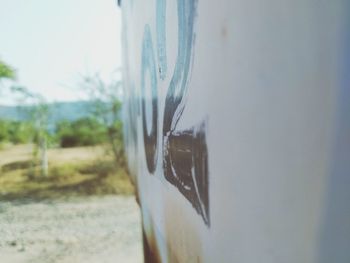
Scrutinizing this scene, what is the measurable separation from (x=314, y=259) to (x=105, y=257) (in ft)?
13.2

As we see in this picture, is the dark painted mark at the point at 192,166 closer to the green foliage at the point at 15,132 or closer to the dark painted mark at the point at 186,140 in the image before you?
the dark painted mark at the point at 186,140

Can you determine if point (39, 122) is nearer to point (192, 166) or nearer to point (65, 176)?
point (65, 176)

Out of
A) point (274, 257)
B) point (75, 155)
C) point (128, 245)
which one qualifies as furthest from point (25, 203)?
point (274, 257)

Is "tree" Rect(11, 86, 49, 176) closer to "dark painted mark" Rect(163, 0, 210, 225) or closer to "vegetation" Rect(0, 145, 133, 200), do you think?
"vegetation" Rect(0, 145, 133, 200)

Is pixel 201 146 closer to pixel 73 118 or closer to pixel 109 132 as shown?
pixel 109 132

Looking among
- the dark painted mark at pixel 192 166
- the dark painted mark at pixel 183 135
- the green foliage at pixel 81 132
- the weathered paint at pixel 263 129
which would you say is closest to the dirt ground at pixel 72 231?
the dark painted mark at pixel 183 135

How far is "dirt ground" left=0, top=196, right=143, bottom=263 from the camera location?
15.1ft

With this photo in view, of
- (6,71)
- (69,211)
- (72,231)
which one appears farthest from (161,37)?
(6,71)

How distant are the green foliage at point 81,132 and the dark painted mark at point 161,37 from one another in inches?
340

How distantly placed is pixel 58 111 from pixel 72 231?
668 centimetres

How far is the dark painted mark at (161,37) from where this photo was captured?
224 centimetres

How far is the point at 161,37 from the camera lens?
237cm

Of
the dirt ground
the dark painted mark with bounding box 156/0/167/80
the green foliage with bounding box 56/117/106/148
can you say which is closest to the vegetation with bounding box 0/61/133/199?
the green foliage with bounding box 56/117/106/148

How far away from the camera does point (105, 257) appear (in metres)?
4.48
